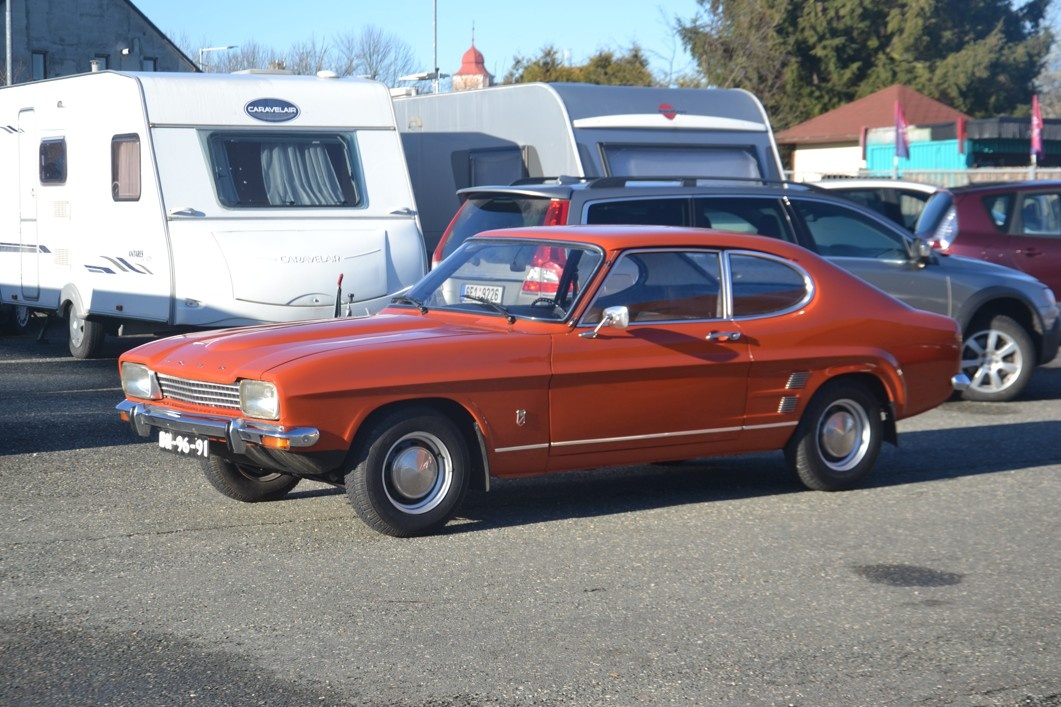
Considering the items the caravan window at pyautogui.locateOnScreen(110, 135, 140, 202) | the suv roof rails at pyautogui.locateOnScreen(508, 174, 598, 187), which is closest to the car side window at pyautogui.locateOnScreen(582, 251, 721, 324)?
the suv roof rails at pyautogui.locateOnScreen(508, 174, 598, 187)

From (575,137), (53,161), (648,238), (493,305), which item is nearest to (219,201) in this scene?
(53,161)

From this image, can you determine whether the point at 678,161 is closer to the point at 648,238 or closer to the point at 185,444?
the point at 648,238

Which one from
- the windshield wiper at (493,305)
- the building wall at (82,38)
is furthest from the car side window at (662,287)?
the building wall at (82,38)

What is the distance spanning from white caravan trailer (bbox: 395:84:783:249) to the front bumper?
26.8 feet

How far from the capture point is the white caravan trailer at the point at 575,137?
15.3 meters

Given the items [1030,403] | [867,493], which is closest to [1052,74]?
[1030,403]

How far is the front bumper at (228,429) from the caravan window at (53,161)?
792cm

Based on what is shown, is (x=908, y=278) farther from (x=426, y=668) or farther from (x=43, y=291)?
(x=43, y=291)

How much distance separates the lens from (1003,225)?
1377 cm

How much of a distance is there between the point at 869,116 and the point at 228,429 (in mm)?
41635

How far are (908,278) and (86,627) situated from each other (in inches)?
321

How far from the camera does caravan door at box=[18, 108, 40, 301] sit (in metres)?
15.0

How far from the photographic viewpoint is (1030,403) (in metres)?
12.2

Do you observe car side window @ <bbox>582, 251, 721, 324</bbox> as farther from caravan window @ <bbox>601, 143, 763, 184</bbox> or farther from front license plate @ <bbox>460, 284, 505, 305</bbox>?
caravan window @ <bbox>601, 143, 763, 184</bbox>
